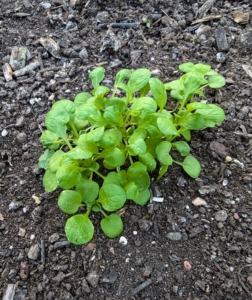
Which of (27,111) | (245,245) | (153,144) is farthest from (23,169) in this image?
(245,245)

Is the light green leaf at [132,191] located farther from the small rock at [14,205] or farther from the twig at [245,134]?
the twig at [245,134]

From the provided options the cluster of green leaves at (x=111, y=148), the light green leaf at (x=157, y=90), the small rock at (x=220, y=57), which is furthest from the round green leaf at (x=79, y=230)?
the small rock at (x=220, y=57)

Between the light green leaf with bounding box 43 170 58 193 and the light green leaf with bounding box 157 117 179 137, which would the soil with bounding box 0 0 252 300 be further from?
the light green leaf with bounding box 157 117 179 137

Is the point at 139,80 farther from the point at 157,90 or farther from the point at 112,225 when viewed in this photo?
the point at 112,225

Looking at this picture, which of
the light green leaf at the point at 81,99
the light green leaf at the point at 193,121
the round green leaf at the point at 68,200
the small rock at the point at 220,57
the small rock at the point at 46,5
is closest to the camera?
the round green leaf at the point at 68,200

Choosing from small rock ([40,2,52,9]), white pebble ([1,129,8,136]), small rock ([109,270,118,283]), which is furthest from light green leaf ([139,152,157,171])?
small rock ([40,2,52,9])

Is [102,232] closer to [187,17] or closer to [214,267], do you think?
[214,267]

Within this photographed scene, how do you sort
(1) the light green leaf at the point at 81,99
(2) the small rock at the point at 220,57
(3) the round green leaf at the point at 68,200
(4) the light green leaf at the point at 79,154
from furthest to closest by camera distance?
(2) the small rock at the point at 220,57 < (1) the light green leaf at the point at 81,99 < (3) the round green leaf at the point at 68,200 < (4) the light green leaf at the point at 79,154
